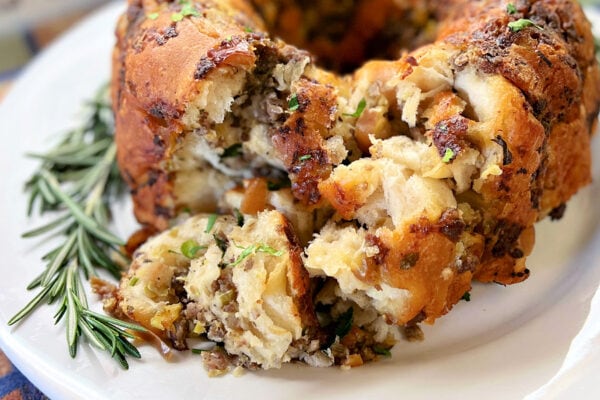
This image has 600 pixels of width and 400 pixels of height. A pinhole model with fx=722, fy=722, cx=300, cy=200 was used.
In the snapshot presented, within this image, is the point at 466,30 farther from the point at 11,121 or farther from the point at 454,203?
the point at 11,121

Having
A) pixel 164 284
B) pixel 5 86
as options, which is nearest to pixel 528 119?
pixel 164 284

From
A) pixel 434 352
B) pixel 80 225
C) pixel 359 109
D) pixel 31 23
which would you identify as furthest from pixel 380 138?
pixel 31 23

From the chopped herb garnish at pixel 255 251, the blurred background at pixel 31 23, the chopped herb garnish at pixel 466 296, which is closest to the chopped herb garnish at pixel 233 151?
the chopped herb garnish at pixel 255 251

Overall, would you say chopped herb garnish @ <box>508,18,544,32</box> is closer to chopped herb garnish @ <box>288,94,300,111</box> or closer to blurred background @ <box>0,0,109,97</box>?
chopped herb garnish @ <box>288,94,300,111</box>

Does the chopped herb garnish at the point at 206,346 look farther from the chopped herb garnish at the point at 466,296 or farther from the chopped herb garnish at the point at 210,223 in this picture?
the chopped herb garnish at the point at 466,296

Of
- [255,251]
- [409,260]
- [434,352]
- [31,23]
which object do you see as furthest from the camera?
[31,23]

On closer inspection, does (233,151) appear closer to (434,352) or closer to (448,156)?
(448,156)
